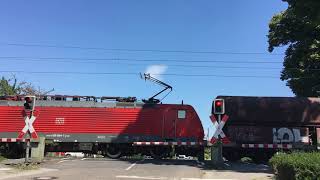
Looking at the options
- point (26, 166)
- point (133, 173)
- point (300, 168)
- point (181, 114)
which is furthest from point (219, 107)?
point (300, 168)

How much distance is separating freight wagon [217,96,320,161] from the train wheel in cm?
641

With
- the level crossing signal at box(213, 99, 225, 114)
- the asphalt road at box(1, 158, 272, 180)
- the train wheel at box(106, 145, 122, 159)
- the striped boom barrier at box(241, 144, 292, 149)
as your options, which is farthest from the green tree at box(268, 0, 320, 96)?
the asphalt road at box(1, 158, 272, 180)

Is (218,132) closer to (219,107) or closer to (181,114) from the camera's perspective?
(219,107)

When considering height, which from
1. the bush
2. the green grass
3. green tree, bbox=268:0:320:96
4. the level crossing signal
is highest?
green tree, bbox=268:0:320:96

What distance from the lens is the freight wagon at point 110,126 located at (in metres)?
29.6

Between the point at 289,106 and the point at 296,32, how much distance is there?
39.4 ft

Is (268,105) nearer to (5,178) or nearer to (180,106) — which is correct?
(180,106)

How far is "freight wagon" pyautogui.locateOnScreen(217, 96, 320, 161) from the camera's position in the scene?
28.6 metres

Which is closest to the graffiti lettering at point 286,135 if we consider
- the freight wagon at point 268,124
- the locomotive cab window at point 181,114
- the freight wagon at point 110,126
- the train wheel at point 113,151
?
the freight wagon at point 268,124

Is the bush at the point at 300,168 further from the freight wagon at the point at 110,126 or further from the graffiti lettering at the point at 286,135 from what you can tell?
the freight wagon at the point at 110,126

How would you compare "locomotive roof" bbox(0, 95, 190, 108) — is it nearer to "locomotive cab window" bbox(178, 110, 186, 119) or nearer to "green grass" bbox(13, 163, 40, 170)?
"locomotive cab window" bbox(178, 110, 186, 119)

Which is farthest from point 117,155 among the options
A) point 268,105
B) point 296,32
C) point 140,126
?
point 296,32

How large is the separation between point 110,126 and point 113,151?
5.32 ft

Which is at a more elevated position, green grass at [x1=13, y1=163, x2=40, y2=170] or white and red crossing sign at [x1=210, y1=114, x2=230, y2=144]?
white and red crossing sign at [x1=210, y1=114, x2=230, y2=144]
